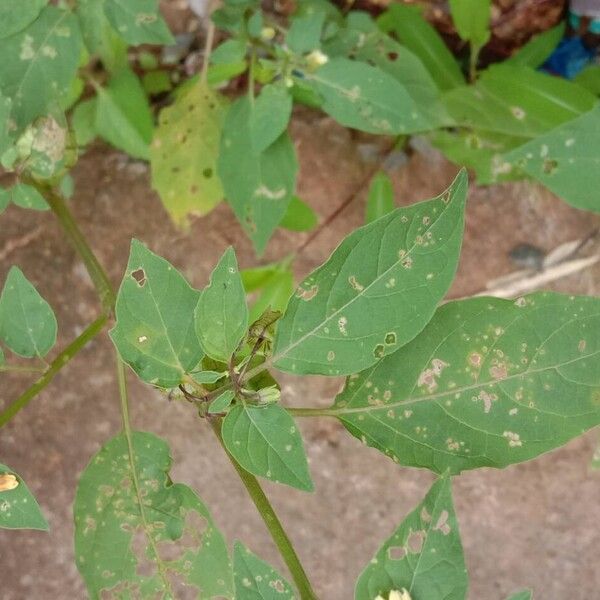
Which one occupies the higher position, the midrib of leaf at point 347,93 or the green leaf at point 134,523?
the midrib of leaf at point 347,93

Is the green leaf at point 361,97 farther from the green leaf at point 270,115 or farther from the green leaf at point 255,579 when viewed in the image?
the green leaf at point 255,579

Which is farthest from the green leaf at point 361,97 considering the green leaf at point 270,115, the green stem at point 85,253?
the green stem at point 85,253

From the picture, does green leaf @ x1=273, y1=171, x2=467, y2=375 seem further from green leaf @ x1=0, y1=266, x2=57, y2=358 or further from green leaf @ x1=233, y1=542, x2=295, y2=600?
green leaf @ x1=0, y1=266, x2=57, y2=358

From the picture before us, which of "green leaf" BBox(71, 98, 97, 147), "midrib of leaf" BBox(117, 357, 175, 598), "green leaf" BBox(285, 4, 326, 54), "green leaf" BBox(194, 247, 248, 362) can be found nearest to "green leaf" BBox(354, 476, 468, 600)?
"green leaf" BBox(194, 247, 248, 362)

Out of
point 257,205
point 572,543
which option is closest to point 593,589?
point 572,543

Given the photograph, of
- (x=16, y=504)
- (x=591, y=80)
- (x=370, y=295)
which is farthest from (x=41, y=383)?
(x=591, y=80)

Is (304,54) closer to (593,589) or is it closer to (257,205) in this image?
(257,205)

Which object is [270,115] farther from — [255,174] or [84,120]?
[84,120]
